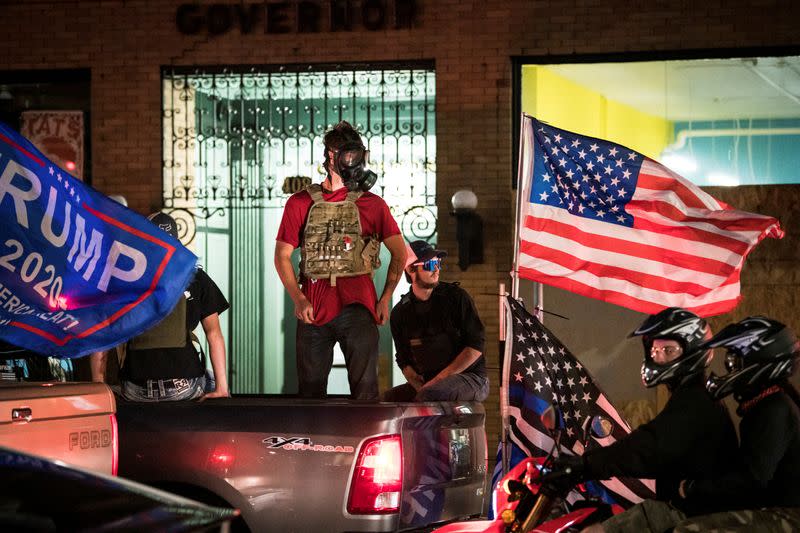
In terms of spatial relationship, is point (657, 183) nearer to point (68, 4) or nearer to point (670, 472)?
point (670, 472)

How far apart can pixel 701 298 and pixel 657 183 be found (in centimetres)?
79

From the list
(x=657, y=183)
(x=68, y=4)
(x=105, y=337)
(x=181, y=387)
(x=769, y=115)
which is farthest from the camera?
(x=68, y=4)

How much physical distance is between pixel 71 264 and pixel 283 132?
7.11 m

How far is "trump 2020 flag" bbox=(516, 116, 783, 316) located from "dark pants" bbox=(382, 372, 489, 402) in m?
1.17

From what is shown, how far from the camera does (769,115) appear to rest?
12906mm

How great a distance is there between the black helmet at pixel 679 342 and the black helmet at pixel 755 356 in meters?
0.13

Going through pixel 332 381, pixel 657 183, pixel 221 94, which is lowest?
pixel 332 381

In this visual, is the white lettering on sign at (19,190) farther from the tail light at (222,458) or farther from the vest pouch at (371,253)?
the vest pouch at (371,253)

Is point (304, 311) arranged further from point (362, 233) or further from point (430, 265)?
point (430, 265)

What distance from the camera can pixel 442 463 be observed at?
654 cm

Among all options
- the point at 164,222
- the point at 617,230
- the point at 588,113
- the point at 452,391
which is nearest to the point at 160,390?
the point at 164,222

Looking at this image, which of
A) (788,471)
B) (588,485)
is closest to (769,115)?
(588,485)

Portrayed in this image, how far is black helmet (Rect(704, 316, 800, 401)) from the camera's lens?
5.50m

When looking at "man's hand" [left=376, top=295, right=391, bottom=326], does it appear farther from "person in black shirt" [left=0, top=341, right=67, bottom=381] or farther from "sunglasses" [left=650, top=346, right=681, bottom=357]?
"sunglasses" [left=650, top=346, right=681, bottom=357]
